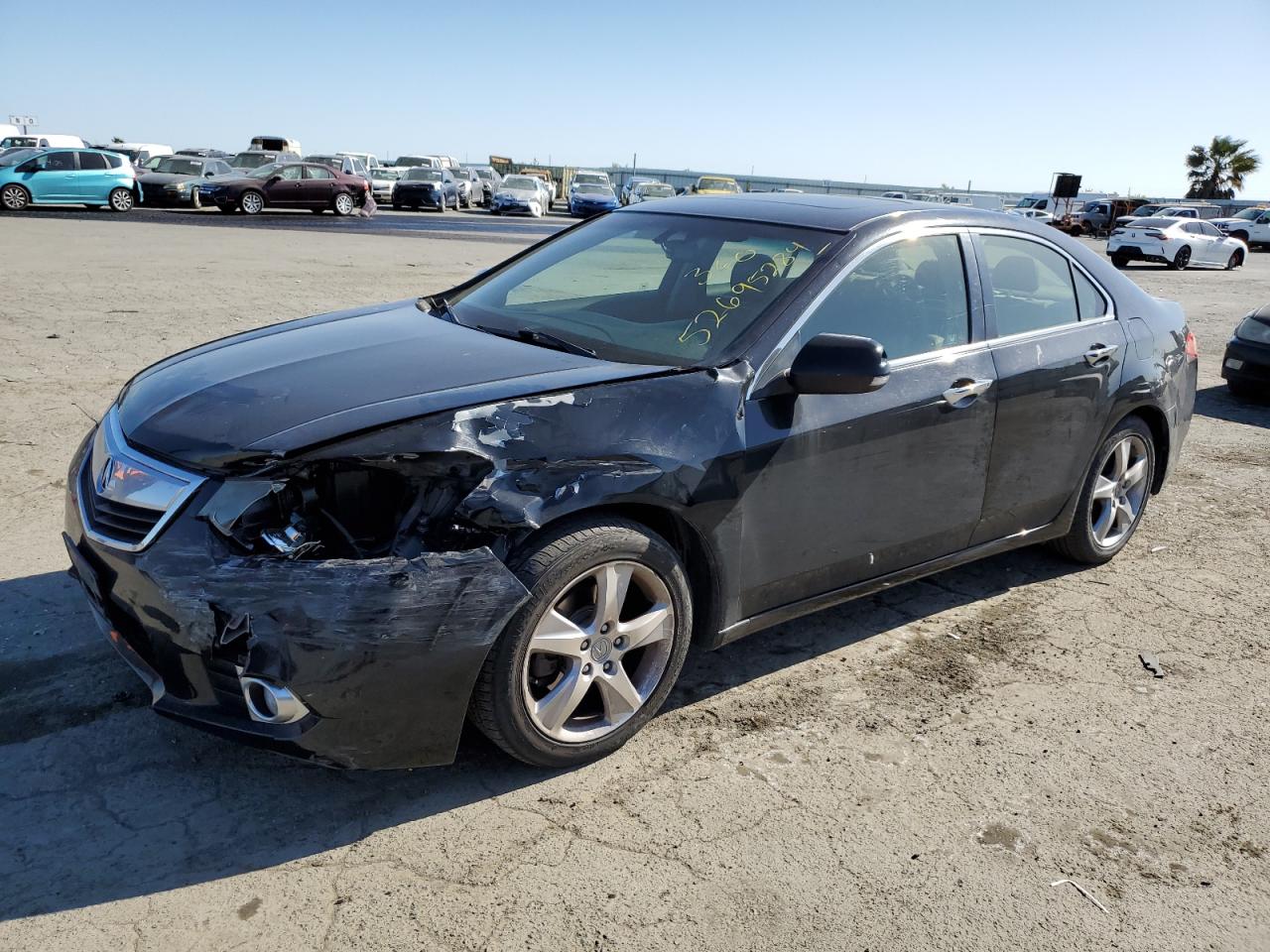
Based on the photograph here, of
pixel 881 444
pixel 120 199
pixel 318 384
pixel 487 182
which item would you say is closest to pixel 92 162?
pixel 120 199

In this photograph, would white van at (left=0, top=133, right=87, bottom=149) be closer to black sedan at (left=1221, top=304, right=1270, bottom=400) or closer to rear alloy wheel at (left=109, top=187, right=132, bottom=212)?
rear alloy wheel at (left=109, top=187, right=132, bottom=212)

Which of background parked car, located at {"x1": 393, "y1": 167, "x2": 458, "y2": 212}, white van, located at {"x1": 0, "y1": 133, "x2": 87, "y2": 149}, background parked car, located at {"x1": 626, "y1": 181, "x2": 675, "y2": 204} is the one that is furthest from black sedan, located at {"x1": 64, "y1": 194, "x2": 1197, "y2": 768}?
white van, located at {"x1": 0, "y1": 133, "x2": 87, "y2": 149}

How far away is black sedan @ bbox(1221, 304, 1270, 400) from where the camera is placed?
30.2ft

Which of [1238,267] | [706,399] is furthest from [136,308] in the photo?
[1238,267]

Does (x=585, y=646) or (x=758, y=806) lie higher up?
(x=585, y=646)

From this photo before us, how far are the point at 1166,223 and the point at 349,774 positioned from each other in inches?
1171

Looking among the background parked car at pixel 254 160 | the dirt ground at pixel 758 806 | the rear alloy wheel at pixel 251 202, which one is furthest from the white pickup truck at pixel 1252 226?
the dirt ground at pixel 758 806

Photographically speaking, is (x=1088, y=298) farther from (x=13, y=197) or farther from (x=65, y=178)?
(x=65, y=178)

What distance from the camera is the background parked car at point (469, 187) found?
40.0 metres

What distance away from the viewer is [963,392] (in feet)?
12.9

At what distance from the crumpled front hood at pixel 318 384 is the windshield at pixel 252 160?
101ft

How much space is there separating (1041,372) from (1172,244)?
87.4 feet

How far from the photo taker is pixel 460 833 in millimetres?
2857

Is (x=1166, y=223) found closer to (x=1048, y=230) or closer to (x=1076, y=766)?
(x=1048, y=230)
